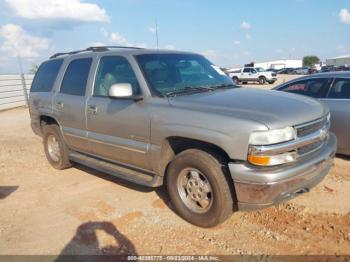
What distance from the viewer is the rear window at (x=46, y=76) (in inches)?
235

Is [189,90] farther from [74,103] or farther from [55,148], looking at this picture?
[55,148]

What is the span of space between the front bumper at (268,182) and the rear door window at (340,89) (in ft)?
9.43

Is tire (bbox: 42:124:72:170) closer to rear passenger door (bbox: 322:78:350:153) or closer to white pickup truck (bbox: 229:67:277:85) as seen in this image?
rear passenger door (bbox: 322:78:350:153)

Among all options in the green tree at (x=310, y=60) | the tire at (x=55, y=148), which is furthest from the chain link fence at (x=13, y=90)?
the green tree at (x=310, y=60)

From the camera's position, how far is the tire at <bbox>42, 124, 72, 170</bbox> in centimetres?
585

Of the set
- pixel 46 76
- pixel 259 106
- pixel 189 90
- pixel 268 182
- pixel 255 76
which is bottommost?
pixel 255 76

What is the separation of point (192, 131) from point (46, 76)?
3.91 metres

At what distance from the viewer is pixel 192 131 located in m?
3.52

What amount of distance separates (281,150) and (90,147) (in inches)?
118

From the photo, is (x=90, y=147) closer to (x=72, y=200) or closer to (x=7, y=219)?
(x=72, y=200)

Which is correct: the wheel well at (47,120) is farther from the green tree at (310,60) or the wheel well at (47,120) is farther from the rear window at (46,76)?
the green tree at (310,60)

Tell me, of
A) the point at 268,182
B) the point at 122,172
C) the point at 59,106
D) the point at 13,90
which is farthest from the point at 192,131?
the point at 13,90

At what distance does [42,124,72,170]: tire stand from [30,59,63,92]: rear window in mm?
739

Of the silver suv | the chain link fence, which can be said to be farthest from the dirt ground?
the chain link fence
